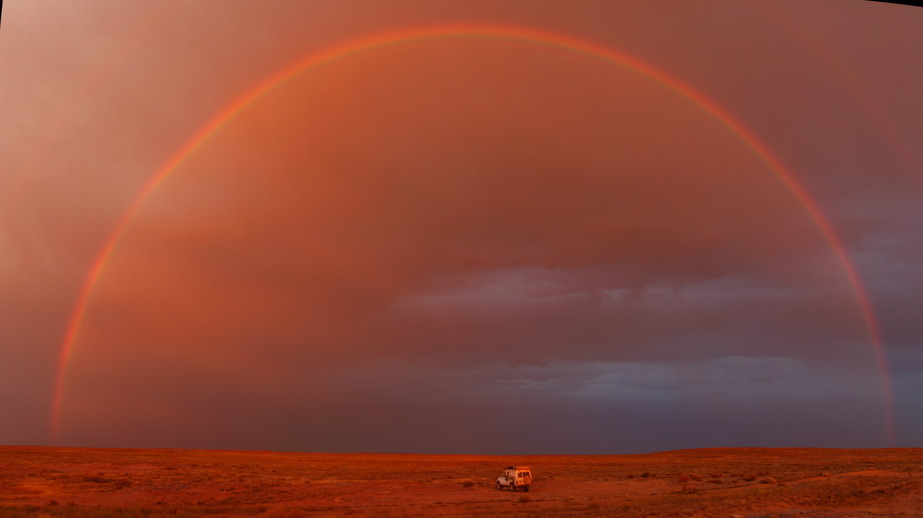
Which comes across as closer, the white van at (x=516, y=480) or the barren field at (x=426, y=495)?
the barren field at (x=426, y=495)

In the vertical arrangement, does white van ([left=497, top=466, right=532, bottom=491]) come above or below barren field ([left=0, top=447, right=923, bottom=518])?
above

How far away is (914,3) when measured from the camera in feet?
23.1

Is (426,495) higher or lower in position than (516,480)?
lower

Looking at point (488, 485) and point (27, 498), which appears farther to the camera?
point (488, 485)

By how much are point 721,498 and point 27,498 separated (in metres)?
44.2

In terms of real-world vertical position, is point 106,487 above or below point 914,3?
below

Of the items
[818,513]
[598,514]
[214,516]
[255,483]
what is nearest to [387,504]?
[214,516]

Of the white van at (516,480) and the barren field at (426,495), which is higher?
the white van at (516,480)

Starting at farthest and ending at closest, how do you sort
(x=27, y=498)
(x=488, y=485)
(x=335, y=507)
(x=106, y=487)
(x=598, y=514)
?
1. (x=488, y=485)
2. (x=106, y=487)
3. (x=27, y=498)
4. (x=335, y=507)
5. (x=598, y=514)

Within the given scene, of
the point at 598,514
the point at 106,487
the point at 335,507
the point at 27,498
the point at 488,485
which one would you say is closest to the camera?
the point at 598,514

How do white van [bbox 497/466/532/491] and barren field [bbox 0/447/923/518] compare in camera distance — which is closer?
barren field [bbox 0/447/923/518]

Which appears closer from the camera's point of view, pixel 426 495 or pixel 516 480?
pixel 426 495

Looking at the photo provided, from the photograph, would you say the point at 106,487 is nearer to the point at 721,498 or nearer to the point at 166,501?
the point at 166,501

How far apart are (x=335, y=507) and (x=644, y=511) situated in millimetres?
17771
